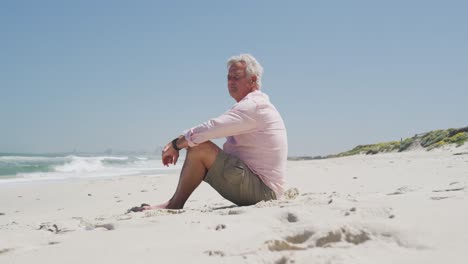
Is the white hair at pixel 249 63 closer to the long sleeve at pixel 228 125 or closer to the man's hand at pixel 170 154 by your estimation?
the long sleeve at pixel 228 125

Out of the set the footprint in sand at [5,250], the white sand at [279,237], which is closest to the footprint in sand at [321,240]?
the white sand at [279,237]

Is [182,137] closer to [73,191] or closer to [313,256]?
[313,256]

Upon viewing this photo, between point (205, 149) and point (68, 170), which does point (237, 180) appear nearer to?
point (205, 149)

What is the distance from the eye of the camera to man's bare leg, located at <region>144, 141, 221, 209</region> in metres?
3.61

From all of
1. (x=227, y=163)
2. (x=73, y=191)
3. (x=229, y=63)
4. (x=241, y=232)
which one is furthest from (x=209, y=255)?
(x=73, y=191)

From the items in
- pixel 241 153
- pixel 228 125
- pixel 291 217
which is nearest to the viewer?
pixel 291 217

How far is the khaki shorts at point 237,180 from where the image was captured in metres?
3.57

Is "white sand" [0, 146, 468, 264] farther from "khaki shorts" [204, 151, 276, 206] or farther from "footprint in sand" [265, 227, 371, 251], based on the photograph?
"khaki shorts" [204, 151, 276, 206]

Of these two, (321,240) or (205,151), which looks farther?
(205,151)

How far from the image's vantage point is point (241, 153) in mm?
3752

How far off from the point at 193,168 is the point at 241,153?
0.43 metres

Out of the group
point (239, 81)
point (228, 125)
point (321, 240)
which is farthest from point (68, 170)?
point (321, 240)

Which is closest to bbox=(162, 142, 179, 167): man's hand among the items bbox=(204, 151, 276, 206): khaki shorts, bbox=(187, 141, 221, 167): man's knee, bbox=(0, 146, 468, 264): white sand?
bbox=(187, 141, 221, 167): man's knee

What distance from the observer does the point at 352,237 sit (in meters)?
2.01
